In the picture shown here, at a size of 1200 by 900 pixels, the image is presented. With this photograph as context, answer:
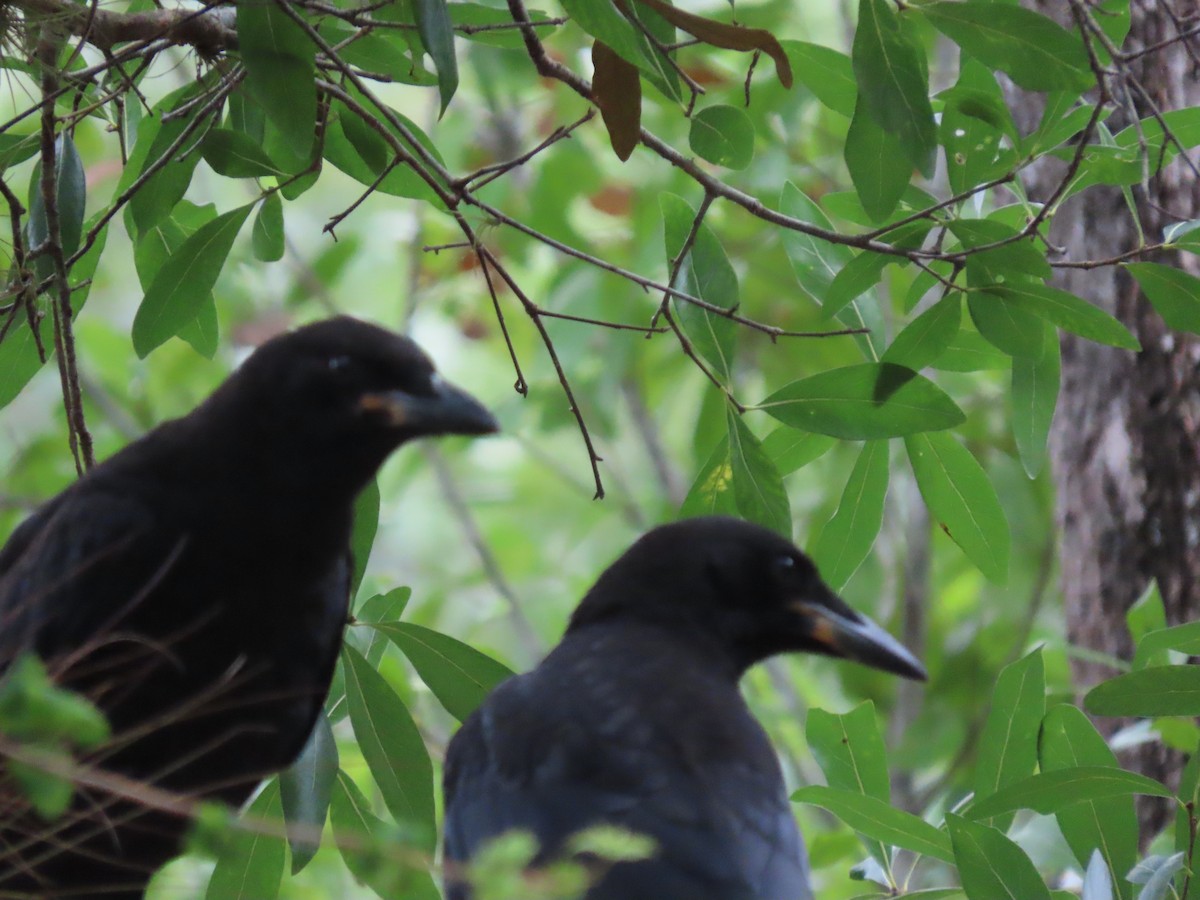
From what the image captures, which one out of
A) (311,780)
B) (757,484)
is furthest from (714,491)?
(311,780)

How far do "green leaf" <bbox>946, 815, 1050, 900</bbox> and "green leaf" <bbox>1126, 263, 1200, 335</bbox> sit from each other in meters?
0.99

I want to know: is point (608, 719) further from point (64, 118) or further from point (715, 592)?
point (64, 118)

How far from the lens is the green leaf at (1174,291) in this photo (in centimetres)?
270

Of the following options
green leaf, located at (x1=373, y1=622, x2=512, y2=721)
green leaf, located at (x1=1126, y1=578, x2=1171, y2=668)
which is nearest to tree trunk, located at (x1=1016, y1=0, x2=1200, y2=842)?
green leaf, located at (x1=1126, y1=578, x2=1171, y2=668)

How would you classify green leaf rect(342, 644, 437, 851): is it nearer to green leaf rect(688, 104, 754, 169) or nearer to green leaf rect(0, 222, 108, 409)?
green leaf rect(0, 222, 108, 409)

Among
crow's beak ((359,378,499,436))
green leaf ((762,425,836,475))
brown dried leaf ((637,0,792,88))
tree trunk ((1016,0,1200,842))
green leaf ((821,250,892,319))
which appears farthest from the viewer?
tree trunk ((1016,0,1200,842))

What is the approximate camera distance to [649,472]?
7863 millimetres

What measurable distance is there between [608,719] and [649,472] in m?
5.48

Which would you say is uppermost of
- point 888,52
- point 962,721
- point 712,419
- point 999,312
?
point 888,52

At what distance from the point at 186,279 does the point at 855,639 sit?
4.65ft

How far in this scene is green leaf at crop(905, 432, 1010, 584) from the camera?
299 cm

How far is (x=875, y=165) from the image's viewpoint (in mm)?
2627

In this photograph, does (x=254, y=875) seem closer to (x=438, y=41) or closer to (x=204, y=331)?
(x=204, y=331)

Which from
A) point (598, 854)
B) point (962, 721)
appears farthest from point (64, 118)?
point (962, 721)
